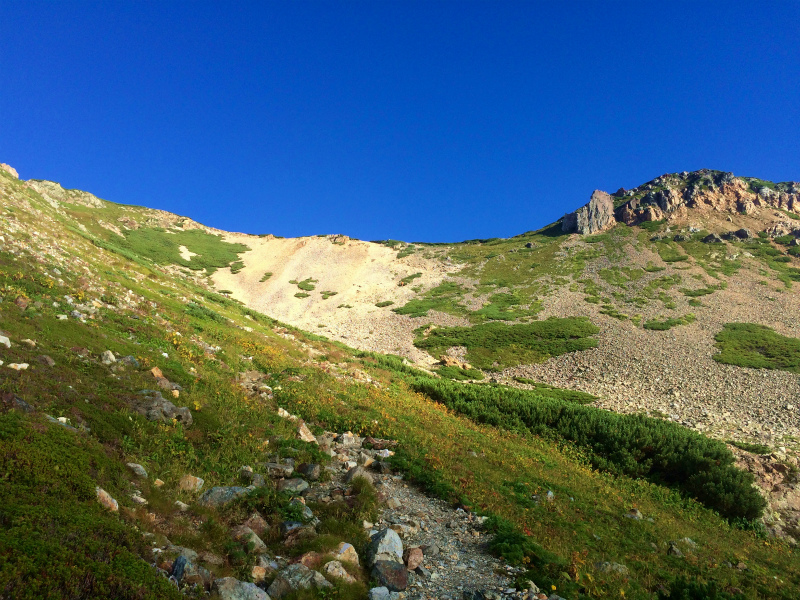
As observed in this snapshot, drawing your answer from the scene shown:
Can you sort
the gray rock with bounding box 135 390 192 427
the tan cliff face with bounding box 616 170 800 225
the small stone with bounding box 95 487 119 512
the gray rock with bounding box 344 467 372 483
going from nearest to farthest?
the small stone with bounding box 95 487 119 512
the gray rock with bounding box 135 390 192 427
the gray rock with bounding box 344 467 372 483
the tan cliff face with bounding box 616 170 800 225

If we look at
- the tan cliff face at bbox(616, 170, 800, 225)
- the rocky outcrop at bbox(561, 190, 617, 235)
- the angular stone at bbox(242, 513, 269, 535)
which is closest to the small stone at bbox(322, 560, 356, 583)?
the angular stone at bbox(242, 513, 269, 535)

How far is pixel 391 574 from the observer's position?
6.54 meters

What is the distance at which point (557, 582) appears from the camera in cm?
704

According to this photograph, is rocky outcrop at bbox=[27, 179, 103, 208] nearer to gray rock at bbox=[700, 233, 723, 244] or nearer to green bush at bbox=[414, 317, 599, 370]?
green bush at bbox=[414, 317, 599, 370]

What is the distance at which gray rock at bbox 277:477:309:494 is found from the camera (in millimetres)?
8602

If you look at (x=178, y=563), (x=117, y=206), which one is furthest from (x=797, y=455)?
(x=117, y=206)

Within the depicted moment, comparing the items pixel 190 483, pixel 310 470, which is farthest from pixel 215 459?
pixel 310 470

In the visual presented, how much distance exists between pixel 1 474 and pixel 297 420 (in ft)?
25.5

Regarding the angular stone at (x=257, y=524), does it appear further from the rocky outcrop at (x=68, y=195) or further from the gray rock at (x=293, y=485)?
the rocky outcrop at (x=68, y=195)

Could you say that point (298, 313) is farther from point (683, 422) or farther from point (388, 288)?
point (683, 422)

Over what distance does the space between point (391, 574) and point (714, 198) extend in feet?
347

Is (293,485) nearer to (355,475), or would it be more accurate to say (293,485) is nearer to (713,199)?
(355,475)

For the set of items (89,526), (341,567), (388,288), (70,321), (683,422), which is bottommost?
(341,567)

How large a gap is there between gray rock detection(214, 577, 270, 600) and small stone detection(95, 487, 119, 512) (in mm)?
1851
